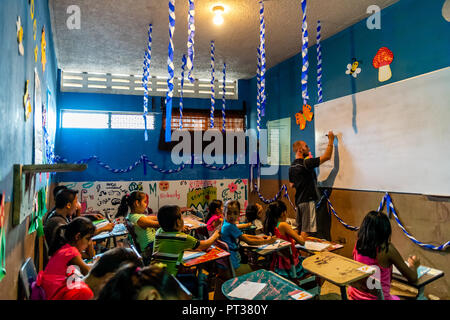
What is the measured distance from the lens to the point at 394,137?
310cm

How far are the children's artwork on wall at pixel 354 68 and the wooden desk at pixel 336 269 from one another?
8.76ft

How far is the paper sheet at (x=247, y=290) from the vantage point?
1453mm

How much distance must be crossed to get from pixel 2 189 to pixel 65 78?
5.14 m

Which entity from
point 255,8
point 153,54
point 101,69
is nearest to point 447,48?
point 255,8

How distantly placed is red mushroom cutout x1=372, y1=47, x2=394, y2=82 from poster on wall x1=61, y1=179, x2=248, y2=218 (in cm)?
363

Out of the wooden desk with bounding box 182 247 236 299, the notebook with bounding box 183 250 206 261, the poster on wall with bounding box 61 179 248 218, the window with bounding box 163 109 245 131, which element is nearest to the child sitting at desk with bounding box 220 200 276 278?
the wooden desk with bounding box 182 247 236 299

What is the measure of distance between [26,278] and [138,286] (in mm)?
1110

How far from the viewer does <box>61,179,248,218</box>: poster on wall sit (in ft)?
17.6

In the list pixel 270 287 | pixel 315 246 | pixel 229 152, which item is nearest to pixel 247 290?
pixel 270 287

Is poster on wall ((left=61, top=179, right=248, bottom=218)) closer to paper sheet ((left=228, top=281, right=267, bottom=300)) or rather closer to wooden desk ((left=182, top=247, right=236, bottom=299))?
wooden desk ((left=182, top=247, right=236, bottom=299))

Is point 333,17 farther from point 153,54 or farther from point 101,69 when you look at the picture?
point 101,69

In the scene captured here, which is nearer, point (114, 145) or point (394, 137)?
point (394, 137)

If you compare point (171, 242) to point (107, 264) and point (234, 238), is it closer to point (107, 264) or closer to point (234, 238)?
point (234, 238)
